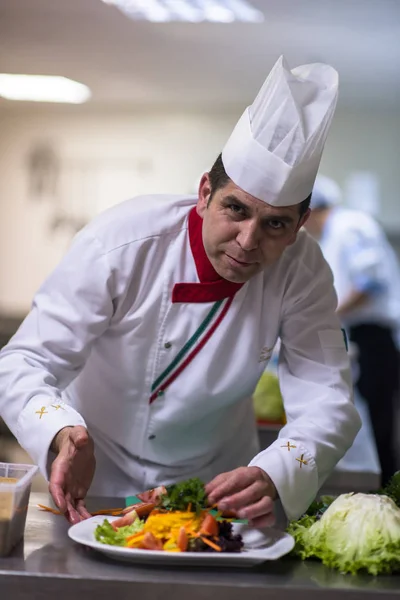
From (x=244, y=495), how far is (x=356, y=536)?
23cm

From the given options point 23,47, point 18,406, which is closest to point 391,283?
point 23,47

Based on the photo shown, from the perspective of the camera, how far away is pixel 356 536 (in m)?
1.66

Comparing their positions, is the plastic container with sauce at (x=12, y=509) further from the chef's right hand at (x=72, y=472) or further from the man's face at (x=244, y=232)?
the man's face at (x=244, y=232)

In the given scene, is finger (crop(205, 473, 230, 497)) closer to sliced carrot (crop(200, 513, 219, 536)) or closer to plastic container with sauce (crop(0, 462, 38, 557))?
sliced carrot (crop(200, 513, 219, 536))

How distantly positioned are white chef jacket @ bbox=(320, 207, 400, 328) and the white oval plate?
448cm

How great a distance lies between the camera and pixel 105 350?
7.33 ft

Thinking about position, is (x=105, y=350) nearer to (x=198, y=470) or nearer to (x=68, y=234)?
(x=198, y=470)

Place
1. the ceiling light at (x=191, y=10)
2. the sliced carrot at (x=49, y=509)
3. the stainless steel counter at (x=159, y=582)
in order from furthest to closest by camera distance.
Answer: the ceiling light at (x=191, y=10), the sliced carrot at (x=49, y=509), the stainless steel counter at (x=159, y=582)

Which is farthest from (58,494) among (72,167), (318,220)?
(72,167)

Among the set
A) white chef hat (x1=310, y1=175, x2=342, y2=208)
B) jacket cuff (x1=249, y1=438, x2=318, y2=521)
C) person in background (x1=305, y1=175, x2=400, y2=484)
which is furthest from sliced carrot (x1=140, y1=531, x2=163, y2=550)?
white chef hat (x1=310, y1=175, x2=342, y2=208)

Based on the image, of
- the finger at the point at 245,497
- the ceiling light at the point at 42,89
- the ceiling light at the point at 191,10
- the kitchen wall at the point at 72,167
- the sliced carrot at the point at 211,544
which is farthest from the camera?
the kitchen wall at the point at 72,167

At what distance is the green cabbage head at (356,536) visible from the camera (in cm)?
161

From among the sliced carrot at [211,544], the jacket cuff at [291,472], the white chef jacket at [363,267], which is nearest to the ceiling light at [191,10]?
the white chef jacket at [363,267]

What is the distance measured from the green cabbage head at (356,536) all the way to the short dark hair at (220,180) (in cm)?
67
